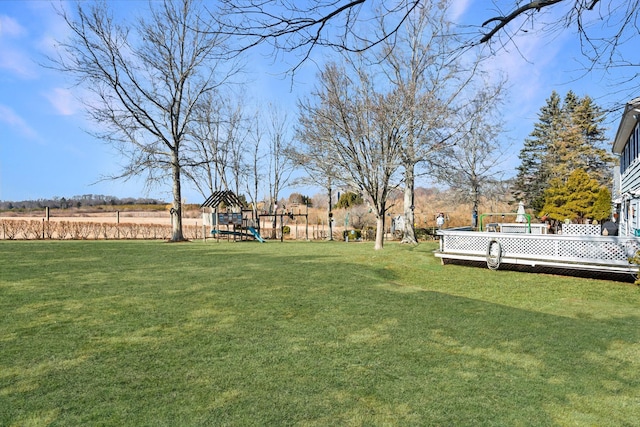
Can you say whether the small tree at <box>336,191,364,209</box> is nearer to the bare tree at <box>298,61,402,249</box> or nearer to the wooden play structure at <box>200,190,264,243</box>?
the wooden play structure at <box>200,190,264,243</box>

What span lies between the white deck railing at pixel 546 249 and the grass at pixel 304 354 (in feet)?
6.54

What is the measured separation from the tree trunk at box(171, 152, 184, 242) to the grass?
14.7m

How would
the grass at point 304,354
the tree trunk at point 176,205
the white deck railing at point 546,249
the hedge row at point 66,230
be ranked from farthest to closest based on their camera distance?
the hedge row at point 66,230 < the tree trunk at point 176,205 < the white deck railing at point 546,249 < the grass at point 304,354

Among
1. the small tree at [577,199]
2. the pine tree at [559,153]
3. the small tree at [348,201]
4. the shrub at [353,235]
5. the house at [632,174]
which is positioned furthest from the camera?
the small tree at [348,201]

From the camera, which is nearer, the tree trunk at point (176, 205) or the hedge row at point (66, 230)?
the tree trunk at point (176, 205)

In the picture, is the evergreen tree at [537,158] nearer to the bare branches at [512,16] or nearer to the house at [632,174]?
the house at [632,174]

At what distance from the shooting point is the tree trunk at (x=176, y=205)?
22.8 meters

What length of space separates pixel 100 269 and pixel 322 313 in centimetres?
601

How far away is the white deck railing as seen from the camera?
1002 centimetres

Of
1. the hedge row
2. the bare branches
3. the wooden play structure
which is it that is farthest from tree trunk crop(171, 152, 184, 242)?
the bare branches

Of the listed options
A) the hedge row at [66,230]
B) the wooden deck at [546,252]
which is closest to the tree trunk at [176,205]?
the hedge row at [66,230]

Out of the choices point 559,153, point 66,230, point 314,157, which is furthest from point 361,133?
point 559,153

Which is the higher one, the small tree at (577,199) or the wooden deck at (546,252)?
the small tree at (577,199)

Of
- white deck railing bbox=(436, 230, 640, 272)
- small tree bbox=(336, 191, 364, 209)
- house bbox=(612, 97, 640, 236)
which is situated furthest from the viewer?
small tree bbox=(336, 191, 364, 209)
